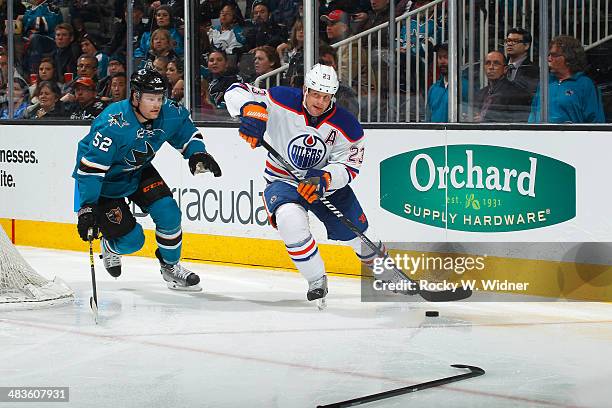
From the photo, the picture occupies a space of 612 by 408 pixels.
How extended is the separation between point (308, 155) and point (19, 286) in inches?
54.2

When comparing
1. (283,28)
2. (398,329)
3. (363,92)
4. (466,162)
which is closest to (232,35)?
(283,28)

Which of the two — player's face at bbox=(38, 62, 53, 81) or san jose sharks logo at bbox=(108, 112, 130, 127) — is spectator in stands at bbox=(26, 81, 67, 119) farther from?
san jose sharks logo at bbox=(108, 112, 130, 127)

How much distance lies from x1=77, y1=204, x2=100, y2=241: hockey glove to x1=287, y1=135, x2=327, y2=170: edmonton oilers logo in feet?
2.96

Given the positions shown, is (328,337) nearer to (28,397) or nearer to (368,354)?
(368,354)

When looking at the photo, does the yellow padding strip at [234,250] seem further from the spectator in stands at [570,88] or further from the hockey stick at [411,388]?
the hockey stick at [411,388]

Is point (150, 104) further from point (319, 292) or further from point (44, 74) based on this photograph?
point (44, 74)

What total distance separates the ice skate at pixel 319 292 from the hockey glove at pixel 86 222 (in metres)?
0.95

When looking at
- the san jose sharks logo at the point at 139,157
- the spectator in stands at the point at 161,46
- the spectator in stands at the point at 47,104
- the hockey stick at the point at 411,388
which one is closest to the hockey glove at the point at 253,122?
the san jose sharks logo at the point at 139,157

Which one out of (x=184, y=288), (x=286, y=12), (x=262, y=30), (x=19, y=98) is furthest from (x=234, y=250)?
(x=19, y=98)

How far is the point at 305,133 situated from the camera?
5.54m

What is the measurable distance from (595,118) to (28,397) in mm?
2953

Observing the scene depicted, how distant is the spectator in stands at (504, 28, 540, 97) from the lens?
18.9 feet

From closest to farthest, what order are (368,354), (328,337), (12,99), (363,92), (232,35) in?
(368,354) → (328,337) → (363,92) → (232,35) → (12,99)

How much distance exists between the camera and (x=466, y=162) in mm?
5875
